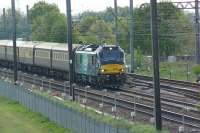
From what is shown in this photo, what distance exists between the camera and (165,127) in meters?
24.6

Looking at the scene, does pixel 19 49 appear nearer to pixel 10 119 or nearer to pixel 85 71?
pixel 85 71

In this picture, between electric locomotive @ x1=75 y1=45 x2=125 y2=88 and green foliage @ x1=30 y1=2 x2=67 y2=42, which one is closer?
electric locomotive @ x1=75 y1=45 x2=125 y2=88

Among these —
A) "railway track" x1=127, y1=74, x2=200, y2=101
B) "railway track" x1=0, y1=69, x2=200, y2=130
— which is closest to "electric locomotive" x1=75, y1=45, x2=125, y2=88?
"railway track" x1=0, y1=69, x2=200, y2=130

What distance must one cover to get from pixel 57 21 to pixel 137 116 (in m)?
64.6

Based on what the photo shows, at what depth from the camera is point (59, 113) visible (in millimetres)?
29172

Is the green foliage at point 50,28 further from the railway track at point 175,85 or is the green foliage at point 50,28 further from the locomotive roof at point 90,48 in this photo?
the locomotive roof at point 90,48

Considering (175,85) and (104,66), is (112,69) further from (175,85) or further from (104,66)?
(175,85)

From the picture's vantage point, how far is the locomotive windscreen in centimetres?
4097

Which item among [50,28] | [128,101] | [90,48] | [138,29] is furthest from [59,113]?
[50,28]

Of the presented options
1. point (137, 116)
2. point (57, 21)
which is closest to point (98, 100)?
point (137, 116)

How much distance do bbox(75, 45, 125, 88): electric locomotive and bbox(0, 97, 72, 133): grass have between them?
221 inches

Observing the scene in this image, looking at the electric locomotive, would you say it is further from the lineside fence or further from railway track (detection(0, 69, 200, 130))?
the lineside fence

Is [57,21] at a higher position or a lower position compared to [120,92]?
higher

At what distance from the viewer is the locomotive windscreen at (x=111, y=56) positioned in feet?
134
